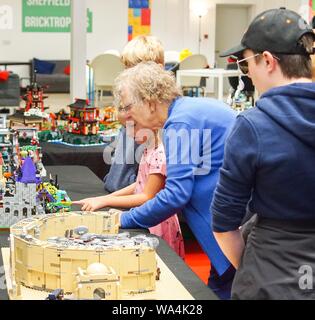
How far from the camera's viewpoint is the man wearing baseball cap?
66.0 inches

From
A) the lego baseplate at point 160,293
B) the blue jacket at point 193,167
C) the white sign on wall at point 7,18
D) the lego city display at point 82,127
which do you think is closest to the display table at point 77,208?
the lego baseplate at point 160,293

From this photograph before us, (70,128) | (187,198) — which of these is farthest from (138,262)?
(70,128)

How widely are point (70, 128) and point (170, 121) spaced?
8.95 feet

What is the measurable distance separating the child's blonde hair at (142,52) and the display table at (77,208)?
0.60 metres

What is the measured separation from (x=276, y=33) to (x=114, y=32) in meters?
14.1

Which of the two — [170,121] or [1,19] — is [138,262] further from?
[1,19]

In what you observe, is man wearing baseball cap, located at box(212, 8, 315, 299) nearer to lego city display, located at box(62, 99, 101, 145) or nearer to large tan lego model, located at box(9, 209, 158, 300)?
large tan lego model, located at box(9, 209, 158, 300)

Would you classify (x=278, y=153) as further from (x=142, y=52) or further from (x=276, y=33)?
(x=142, y=52)

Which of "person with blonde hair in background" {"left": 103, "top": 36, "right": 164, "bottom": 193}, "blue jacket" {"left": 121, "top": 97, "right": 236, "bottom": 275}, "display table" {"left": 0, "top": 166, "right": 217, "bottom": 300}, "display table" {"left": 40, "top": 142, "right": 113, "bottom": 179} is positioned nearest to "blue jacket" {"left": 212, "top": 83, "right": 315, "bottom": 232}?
"display table" {"left": 0, "top": 166, "right": 217, "bottom": 300}

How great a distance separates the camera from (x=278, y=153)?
168cm

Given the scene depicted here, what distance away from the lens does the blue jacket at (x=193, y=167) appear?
7.68ft

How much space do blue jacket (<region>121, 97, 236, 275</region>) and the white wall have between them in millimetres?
13158
